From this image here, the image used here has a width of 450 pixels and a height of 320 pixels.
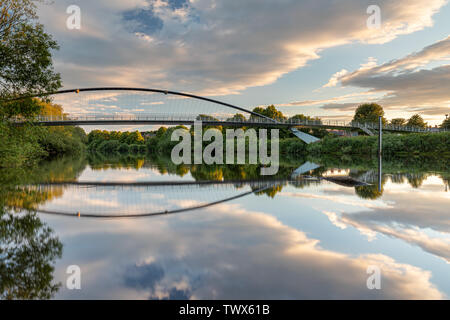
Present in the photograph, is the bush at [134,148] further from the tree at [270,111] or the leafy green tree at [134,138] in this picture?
the tree at [270,111]

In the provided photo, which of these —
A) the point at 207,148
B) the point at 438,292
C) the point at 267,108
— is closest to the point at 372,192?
the point at 438,292

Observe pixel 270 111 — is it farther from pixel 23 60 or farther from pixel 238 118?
pixel 23 60

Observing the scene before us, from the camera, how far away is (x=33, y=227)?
5.26m

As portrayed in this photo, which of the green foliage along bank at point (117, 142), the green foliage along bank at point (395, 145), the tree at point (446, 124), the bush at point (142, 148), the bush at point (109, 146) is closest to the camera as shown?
the green foliage along bank at point (395, 145)

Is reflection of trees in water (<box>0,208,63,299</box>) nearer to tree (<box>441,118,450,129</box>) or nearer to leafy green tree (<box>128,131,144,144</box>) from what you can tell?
tree (<box>441,118,450,129</box>)

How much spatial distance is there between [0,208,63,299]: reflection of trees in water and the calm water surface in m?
0.11

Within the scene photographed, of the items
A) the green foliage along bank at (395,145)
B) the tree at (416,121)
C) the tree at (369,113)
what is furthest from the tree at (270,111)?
the tree at (416,121)

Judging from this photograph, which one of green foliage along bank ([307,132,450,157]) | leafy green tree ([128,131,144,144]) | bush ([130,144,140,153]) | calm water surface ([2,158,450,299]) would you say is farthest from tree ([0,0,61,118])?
leafy green tree ([128,131,144,144])

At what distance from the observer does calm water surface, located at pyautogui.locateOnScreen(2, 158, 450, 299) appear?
288 cm

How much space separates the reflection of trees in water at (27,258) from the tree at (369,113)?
7642 cm

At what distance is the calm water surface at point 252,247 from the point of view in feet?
9.45

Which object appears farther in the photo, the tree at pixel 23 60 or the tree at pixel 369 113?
the tree at pixel 369 113

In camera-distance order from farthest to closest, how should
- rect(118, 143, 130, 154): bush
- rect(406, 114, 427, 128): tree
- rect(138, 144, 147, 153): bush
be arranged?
1. rect(118, 143, 130, 154): bush
2. rect(138, 144, 147, 153): bush
3. rect(406, 114, 427, 128): tree
